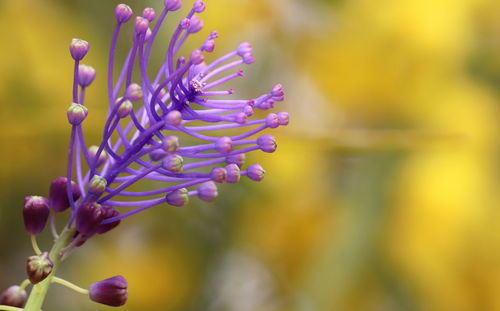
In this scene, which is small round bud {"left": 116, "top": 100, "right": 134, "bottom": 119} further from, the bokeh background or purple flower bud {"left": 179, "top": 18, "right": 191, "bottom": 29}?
the bokeh background

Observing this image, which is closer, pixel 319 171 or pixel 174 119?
pixel 174 119

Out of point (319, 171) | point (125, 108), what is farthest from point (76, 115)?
point (319, 171)

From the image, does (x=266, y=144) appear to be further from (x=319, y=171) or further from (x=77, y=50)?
(x=319, y=171)

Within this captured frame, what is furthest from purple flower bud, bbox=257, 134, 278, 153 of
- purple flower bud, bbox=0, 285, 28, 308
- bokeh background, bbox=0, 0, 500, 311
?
bokeh background, bbox=0, 0, 500, 311

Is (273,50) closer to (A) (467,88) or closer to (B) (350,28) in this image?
(B) (350,28)

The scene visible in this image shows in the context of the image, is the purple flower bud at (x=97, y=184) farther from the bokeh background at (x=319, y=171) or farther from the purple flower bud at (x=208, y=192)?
the bokeh background at (x=319, y=171)

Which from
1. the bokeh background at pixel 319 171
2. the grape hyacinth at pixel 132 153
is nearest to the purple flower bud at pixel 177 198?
the grape hyacinth at pixel 132 153
